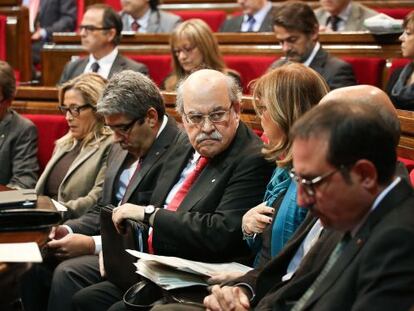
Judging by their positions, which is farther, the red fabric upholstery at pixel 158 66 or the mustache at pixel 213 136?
the red fabric upholstery at pixel 158 66

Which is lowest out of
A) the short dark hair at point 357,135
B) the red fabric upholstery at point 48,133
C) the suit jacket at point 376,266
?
the red fabric upholstery at point 48,133

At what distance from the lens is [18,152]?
3.05 meters

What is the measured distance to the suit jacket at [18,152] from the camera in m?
3.01

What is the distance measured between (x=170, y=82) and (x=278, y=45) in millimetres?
520

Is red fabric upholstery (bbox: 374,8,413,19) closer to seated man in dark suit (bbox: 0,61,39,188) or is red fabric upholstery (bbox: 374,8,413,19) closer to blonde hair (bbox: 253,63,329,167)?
seated man in dark suit (bbox: 0,61,39,188)

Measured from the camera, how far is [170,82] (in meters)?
3.55

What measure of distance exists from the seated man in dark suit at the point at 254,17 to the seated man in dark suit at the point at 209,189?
218 centimetres

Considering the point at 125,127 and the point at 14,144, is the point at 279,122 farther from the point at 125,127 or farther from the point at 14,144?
the point at 14,144

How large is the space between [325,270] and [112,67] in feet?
8.28

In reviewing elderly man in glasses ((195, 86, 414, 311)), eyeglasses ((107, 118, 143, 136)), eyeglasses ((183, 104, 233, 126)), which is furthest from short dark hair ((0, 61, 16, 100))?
elderly man in glasses ((195, 86, 414, 311))

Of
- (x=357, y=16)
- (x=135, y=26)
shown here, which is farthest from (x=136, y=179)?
(x=135, y=26)

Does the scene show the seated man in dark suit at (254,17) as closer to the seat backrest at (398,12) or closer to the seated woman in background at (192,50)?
the seat backrest at (398,12)

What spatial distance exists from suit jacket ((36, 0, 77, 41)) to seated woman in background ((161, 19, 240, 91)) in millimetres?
1638

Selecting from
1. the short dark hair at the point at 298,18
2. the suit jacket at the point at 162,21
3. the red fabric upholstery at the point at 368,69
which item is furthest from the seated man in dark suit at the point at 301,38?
the suit jacket at the point at 162,21
